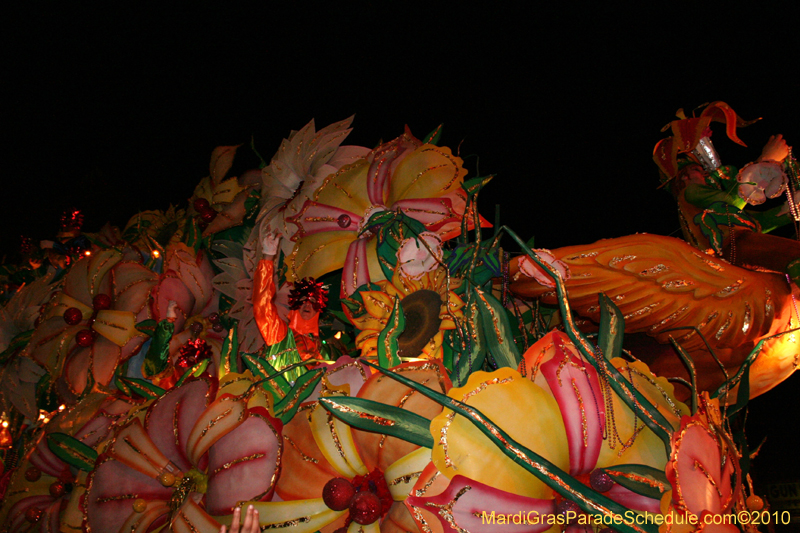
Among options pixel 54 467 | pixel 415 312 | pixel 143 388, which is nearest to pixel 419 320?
pixel 415 312

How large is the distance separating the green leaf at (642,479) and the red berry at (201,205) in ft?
4.78

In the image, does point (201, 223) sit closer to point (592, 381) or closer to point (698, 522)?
point (592, 381)

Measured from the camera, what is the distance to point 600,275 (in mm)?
1161

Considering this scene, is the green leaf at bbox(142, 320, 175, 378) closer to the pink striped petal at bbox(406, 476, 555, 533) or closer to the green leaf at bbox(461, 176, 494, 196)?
the green leaf at bbox(461, 176, 494, 196)

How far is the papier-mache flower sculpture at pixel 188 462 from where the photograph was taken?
2.50ft

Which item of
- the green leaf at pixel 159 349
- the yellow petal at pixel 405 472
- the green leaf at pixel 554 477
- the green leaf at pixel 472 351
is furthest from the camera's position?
the green leaf at pixel 159 349

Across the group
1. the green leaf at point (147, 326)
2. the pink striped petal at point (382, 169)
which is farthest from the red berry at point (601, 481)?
the green leaf at point (147, 326)

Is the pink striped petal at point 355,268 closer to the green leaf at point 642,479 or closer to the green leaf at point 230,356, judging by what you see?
the green leaf at point 230,356

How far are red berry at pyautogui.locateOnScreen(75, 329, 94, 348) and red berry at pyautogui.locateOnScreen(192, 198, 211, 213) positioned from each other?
0.49 meters

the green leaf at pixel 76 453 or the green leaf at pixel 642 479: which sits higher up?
the green leaf at pixel 642 479

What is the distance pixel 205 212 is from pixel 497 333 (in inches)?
49.3

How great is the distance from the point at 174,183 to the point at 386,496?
176 centimetres

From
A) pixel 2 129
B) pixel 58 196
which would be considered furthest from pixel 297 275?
pixel 2 129

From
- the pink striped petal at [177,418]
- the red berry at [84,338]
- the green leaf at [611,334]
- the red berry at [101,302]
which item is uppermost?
the green leaf at [611,334]
